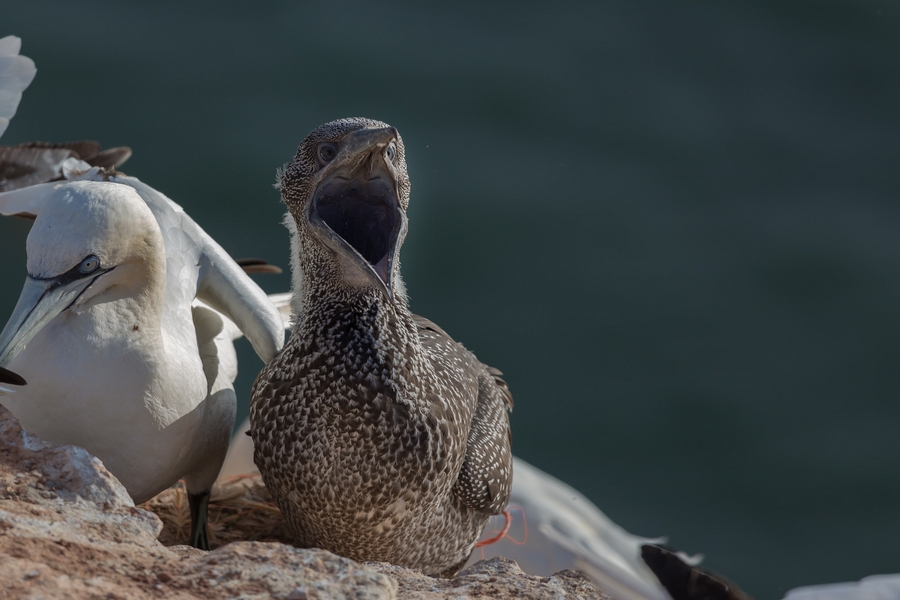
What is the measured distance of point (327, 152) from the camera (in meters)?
2.32

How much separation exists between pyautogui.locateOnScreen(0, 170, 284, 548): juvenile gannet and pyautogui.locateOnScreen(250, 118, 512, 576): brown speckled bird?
10.4 inches

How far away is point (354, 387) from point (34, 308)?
794 millimetres

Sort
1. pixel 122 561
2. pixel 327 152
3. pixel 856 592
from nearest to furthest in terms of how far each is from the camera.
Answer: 1. pixel 122 561
2. pixel 327 152
3. pixel 856 592

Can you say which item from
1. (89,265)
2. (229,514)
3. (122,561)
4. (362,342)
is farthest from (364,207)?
(229,514)

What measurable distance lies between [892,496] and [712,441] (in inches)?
32.3

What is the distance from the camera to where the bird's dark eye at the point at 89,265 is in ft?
7.21

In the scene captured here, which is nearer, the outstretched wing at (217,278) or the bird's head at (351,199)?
the bird's head at (351,199)

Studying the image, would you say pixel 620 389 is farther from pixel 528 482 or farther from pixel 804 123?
pixel 804 123

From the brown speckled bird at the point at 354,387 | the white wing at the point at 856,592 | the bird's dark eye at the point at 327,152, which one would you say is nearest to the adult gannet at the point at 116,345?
the brown speckled bird at the point at 354,387

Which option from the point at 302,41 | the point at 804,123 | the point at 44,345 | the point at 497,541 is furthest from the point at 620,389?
the point at 44,345

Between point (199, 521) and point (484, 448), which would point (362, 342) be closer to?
point (484, 448)

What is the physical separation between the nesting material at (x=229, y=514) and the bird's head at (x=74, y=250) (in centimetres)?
128

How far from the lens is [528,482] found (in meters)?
3.76

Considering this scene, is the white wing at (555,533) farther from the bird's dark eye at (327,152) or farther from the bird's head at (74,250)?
the bird's head at (74,250)
